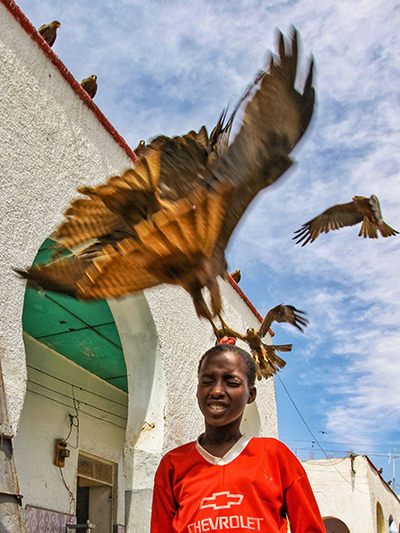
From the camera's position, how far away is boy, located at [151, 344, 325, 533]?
6.42 ft

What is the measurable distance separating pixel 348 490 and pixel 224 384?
54.1 ft

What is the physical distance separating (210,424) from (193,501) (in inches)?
10.6

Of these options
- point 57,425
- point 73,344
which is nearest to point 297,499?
point 73,344

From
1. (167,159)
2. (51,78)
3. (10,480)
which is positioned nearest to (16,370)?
(10,480)

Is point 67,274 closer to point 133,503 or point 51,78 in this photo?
point 51,78

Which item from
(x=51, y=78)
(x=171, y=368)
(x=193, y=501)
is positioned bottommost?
(x=193, y=501)

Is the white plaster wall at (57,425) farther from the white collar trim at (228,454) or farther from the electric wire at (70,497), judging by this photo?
the white collar trim at (228,454)

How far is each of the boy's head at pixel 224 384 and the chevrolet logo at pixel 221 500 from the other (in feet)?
0.80

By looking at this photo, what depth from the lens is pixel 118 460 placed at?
8.52 metres

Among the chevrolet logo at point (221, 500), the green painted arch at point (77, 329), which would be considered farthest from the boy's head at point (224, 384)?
the green painted arch at point (77, 329)

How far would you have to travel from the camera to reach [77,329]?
6898 millimetres

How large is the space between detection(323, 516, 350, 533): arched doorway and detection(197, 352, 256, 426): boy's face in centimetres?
1502

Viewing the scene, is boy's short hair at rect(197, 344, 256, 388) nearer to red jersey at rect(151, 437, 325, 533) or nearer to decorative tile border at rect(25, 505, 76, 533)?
red jersey at rect(151, 437, 325, 533)

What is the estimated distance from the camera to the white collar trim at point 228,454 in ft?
6.92
